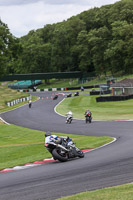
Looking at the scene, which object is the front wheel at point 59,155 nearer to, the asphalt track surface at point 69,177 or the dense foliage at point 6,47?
the asphalt track surface at point 69,177

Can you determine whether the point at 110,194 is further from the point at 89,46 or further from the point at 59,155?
the point at 89,46

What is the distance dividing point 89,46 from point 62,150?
4295 inches

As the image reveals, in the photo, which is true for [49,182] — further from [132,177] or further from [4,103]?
[4,103]

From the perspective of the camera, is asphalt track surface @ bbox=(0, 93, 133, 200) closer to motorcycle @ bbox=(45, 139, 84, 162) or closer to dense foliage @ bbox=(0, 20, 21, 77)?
motorcycle @ bbox=(45, 139, 84, 162)

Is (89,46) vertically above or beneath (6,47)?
above

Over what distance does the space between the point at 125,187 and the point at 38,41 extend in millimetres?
131395

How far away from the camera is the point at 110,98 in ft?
184

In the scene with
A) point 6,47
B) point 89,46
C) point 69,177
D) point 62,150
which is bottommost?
point 69,177

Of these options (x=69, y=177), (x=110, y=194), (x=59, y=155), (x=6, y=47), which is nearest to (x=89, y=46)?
(x=6, y=47)

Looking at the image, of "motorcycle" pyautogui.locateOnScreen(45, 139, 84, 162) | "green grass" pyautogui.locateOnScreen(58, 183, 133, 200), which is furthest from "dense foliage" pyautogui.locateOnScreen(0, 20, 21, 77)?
"green grass" pyautogui.locateOnScreen(58, 183, 133, 200)

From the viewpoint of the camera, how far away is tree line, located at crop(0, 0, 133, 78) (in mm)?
106250

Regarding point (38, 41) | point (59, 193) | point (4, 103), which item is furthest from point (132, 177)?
point (38, 41)

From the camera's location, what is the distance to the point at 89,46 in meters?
123

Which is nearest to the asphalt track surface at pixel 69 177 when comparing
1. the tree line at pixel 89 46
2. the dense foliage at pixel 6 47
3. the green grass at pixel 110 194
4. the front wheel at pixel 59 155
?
the front wheel at pixel 59 155
